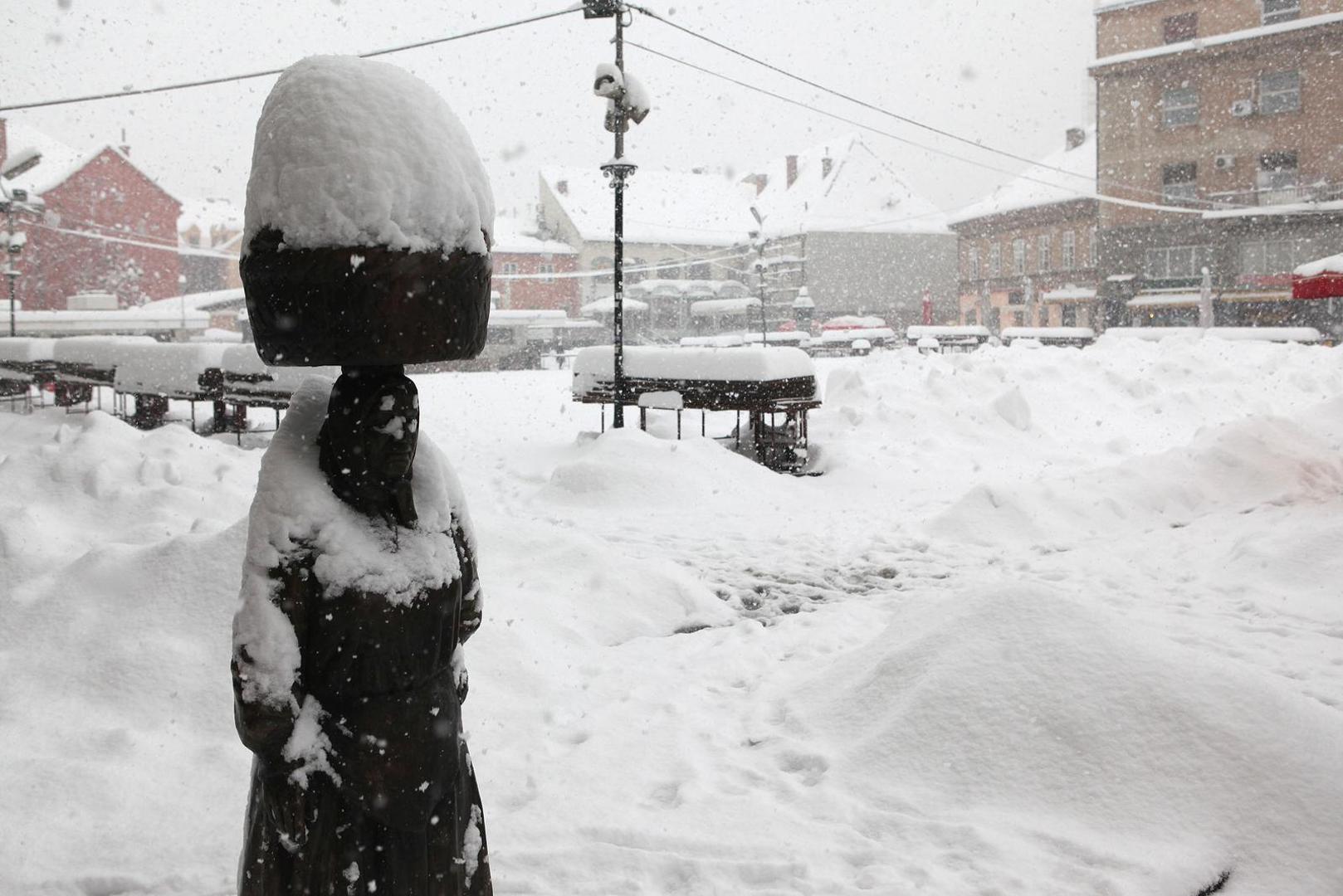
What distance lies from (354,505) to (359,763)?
0.54 meters

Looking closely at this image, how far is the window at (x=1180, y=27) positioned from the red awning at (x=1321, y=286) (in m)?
27.5

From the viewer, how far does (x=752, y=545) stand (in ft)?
26.1

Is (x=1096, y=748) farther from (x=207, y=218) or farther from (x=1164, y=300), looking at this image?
(x=207, y=218)

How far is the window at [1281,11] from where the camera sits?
3450 cm

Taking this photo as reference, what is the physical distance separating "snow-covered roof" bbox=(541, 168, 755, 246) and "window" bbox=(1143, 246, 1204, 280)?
1022 inches

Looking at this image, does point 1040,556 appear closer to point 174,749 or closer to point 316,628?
point 174,749

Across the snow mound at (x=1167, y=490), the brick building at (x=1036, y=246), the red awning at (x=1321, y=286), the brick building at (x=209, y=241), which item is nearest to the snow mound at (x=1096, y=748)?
the snow mound at (x=1167, y=490)

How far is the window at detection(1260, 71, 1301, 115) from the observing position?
115 ft

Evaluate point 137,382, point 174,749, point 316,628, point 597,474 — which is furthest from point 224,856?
point 137,382

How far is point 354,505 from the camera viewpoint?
2070mm

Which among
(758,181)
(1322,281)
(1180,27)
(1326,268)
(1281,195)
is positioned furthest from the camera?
(758,181)

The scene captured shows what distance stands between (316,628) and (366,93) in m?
1.12

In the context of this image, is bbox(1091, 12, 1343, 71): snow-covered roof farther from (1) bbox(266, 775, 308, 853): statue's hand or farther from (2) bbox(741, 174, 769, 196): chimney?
(1) bbox(266, 775, 308, 853): statue's hand

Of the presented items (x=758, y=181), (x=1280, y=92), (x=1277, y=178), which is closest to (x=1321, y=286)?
(x=1277, y=178)
